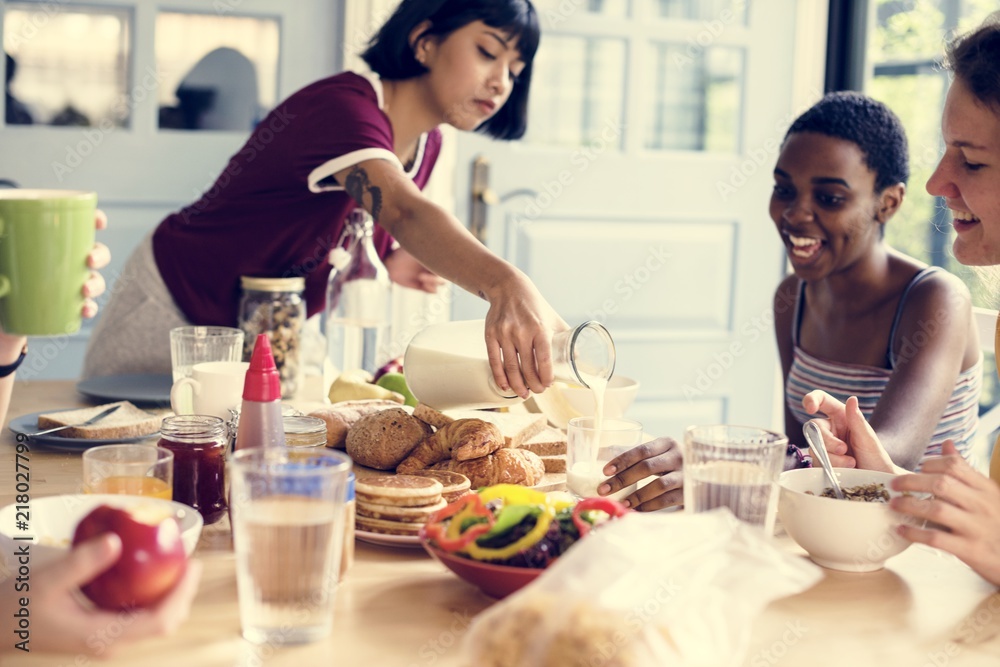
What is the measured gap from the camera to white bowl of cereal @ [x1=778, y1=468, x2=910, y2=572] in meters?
1.04

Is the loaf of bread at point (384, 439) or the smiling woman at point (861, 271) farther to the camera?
the smiling woman at point (861, 271)

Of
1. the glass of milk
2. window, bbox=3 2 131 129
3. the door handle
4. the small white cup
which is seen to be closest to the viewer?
the glass of milk

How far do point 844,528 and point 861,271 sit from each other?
1.03m

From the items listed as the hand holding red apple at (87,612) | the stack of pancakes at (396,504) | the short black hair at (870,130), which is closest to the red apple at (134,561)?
the hand holding red apple at (87,612)

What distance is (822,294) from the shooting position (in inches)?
82.4

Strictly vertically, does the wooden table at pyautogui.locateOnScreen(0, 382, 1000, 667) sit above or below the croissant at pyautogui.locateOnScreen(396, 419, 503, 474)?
below

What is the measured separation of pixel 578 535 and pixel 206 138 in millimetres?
2349

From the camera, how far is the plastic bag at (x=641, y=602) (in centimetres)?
73

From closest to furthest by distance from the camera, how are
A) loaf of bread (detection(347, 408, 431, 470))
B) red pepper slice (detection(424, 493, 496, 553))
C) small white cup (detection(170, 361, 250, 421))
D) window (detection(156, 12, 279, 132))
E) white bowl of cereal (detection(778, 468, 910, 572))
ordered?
red pepper slice (detection(424, 493, 496, 553)) → white bowl of cereal (detection(778, 468, 910, 572)) → loaf of bread (detection(347, 408, 431, 470)) → small white cup (detection(170, 361, 250, 421)) → window (detection(156, 12, 279, 132))

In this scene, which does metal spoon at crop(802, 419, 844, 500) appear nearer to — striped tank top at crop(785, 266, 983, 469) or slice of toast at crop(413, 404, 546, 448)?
slice of toast at crop(413, 404, 546, 448)

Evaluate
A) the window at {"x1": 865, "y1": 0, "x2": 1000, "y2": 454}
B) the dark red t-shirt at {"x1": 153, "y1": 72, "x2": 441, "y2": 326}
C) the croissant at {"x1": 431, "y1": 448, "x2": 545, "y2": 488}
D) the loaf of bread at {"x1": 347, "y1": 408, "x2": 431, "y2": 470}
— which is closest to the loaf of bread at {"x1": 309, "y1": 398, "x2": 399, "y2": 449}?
the loaf of bread at {"x1": 347, "y1": 408, "x2": 431, "y2": 470}

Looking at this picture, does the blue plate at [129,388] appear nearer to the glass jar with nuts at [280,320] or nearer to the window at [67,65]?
the glass jar with nuts at [280,320]

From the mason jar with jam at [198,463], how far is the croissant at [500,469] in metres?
0.27

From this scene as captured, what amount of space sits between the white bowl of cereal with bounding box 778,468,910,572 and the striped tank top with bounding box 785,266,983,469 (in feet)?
2.74
